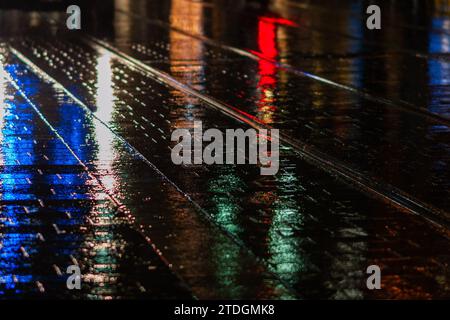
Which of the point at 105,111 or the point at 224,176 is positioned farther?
the point at 105,111

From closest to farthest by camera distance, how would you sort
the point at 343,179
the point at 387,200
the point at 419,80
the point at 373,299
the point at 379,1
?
the point at 373,299 → the point at 387,200 → the point at 343,179 → the point at 419,80 → the point at 379,1

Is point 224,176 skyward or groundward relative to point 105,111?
skyward

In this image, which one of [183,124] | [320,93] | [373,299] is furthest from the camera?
[320,93]

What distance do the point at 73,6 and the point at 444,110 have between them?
15.9m

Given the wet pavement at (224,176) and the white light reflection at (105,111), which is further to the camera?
the white light reflection at (105,111)

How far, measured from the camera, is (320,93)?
15367 mm

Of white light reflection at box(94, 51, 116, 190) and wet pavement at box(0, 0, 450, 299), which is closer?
wet pavement at box(0, 0, 450, 299)

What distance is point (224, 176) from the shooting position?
10055 millimetres

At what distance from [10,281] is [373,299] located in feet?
6.71

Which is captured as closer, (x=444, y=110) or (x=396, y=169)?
(x=396, y=169)

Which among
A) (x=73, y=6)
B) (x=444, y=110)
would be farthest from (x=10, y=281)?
(x=73, y=6)

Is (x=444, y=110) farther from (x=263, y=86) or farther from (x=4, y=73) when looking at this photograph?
(x=4, y=73)

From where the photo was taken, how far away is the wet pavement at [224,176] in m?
7.16

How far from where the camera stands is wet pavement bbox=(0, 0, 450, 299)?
23.5 ft
